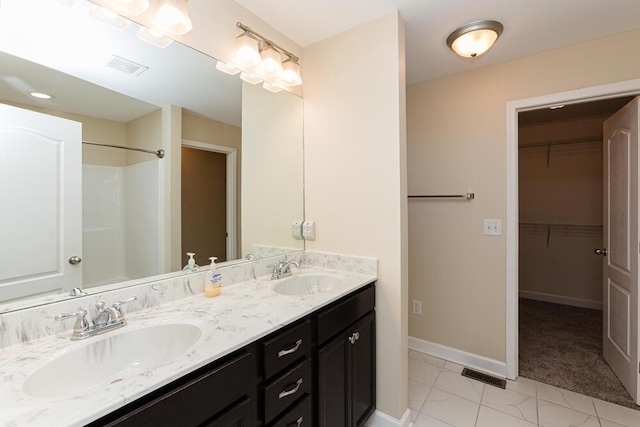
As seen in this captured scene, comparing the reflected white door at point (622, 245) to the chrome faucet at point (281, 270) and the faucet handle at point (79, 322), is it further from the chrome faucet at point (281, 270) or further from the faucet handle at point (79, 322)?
the faucet handle at point (79, 322)

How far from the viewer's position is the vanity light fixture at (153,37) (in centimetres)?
121

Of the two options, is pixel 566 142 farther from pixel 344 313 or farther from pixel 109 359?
pixel 109 359

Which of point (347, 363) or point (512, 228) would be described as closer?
point (347, 363)

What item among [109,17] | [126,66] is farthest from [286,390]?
[109,17]

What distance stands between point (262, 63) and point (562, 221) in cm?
405

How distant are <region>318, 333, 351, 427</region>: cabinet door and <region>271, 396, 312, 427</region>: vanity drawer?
0.07 meters

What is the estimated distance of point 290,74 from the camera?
1.74 m

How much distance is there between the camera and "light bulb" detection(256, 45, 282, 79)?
1609mm

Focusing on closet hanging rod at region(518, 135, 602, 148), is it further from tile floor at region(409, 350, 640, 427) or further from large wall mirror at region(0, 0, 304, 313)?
large wall mirror at region(0, 0, 304, 313)

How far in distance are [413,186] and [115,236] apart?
2.17 meters

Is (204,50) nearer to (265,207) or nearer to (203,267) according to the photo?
(265,207)

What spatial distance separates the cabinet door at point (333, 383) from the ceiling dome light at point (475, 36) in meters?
1.83

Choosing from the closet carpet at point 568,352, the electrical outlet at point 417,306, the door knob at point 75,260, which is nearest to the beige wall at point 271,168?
the door knob at point 75,260

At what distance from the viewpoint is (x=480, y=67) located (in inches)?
87.7
